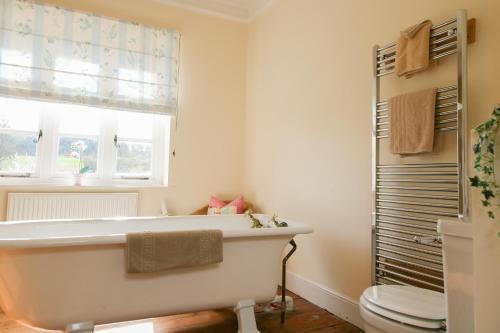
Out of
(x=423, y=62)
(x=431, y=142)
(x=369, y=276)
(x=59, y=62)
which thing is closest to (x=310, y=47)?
(x=423, y=62)

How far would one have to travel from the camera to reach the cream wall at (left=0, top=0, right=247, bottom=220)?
3.27m

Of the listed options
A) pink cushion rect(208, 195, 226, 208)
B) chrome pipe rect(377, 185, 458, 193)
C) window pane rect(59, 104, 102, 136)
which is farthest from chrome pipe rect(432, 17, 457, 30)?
window pane rect(59, 104, 102, 136)

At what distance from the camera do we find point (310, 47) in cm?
270

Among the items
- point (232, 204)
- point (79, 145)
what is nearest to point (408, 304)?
point (232, 204)

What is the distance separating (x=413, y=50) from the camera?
1.75 m

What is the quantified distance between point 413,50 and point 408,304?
1.28 meters

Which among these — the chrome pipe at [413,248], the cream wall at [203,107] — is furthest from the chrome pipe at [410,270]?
the cream wall at [203,107]

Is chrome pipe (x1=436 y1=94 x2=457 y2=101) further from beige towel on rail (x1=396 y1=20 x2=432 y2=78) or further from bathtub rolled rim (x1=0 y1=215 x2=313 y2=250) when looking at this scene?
bathtub rolled rim (x1=0 y1=215 x2=313 y2=250)

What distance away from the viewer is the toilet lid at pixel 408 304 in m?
1.22

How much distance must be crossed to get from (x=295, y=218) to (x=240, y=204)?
0.68 m

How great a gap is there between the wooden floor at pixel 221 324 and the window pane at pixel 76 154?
1.30m

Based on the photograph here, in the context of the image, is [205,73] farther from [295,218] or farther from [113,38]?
[295,218]

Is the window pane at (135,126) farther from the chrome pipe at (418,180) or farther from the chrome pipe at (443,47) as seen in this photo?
the chrome pipe at (443,47)

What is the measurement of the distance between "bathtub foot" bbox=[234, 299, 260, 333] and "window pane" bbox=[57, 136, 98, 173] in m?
2.00
